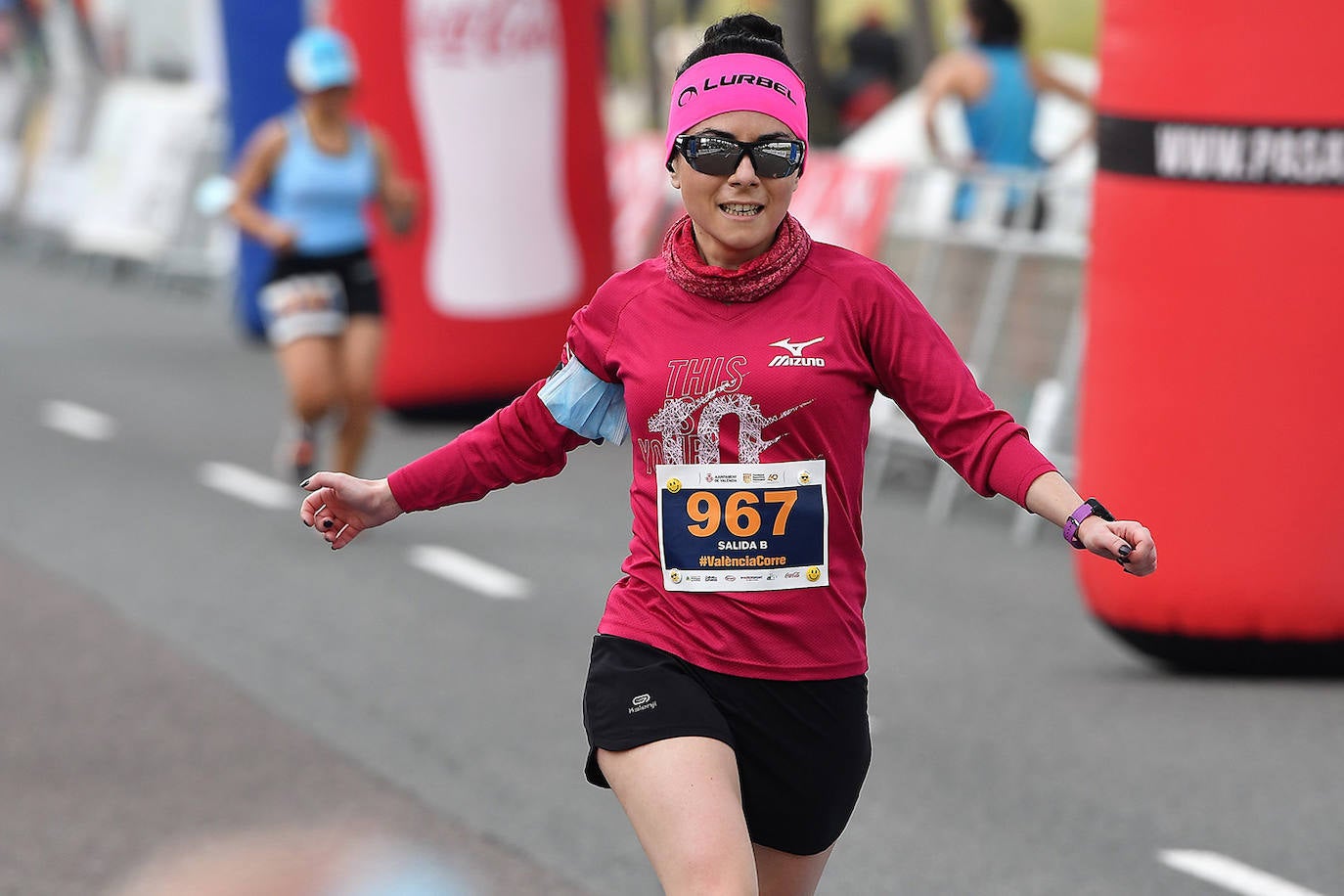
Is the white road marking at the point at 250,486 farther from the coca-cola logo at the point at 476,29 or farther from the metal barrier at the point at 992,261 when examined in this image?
the metal barrier at the point at 992,261

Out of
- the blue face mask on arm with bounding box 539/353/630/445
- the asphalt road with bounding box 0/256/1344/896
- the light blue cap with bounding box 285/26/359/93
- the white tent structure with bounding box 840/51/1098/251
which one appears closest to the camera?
the blue face mask on arm with bounding box 539/353/630/445

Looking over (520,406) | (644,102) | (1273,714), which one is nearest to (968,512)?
(1273,714)

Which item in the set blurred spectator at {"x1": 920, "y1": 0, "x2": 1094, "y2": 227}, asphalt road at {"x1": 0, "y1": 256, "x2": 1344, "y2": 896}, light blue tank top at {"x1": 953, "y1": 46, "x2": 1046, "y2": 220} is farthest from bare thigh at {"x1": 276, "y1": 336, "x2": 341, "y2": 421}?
light blue tank top at {"x1": 953, "y1": 46, "x2": 1046, "y2": 220}

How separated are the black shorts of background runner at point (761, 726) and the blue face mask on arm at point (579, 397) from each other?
396 mm

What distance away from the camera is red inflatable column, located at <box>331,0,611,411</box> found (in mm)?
12422

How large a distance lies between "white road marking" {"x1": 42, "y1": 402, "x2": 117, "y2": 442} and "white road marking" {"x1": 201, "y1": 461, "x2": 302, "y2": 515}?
49.1 inches

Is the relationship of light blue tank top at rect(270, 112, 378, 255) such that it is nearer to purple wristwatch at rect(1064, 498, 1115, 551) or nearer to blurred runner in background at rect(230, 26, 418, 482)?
blurred runner in background at rect(230, 26, 418, 482)

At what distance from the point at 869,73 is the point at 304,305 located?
55.9 feet

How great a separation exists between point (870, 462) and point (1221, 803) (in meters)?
5.64

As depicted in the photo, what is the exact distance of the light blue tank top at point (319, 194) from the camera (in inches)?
389

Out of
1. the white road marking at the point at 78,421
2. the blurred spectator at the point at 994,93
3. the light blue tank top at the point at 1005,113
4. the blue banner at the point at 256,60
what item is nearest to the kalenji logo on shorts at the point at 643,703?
the blurred spectator at the point at 994,93

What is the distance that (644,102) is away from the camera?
33.8m

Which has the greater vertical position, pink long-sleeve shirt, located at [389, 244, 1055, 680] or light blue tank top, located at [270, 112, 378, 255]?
pink long-sleeve shirt, located at [389, 244, 1055, 680]

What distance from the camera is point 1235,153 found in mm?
6812
